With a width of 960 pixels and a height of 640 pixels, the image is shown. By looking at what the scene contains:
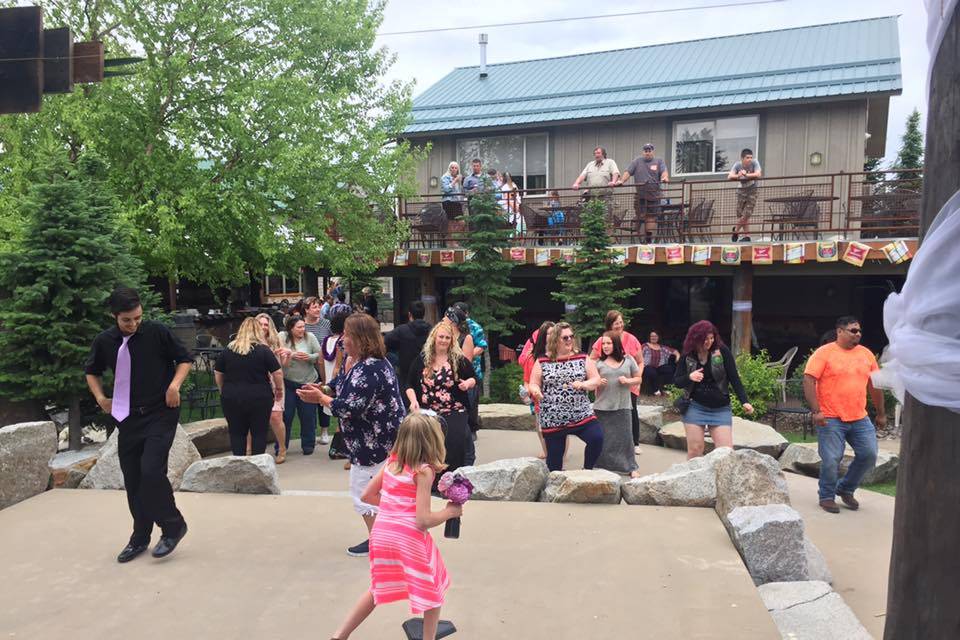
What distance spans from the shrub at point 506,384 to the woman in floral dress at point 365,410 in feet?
29.7

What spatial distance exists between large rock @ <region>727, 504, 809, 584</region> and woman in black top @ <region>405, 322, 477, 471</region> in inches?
99.1

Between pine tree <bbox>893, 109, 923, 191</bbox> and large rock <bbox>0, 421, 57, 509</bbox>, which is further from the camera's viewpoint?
pine tree <bbox>893, 109, 923, 191</bbox>

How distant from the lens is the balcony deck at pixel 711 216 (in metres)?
13.2

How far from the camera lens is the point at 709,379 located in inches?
255

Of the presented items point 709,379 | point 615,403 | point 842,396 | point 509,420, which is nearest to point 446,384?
point 615,403

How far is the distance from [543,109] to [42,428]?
45.0 ft

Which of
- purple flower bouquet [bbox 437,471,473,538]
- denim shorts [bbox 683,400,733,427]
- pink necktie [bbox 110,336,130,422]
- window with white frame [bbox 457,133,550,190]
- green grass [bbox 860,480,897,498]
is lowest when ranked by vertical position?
green grass [bbox 860,480,897,498]

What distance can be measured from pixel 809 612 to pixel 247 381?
5112 mm

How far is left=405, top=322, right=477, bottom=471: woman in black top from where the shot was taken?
6148 millimetres

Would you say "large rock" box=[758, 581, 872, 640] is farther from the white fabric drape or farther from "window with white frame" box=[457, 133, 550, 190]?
"window with white frame" box=[457, 133, 550, 190]

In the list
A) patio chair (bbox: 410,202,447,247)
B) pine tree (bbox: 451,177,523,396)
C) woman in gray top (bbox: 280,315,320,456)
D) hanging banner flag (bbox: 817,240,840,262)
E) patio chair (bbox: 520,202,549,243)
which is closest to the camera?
woman in gray top (bbox: 280,315,320,456)

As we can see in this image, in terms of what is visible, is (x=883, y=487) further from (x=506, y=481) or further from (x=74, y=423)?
(x=74, y=423)

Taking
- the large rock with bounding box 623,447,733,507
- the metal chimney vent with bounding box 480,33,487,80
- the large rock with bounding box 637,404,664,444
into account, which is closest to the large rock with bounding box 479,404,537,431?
the large rock with bounding box 637,404,664,444

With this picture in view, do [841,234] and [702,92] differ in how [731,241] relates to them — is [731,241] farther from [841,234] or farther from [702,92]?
[702,92]
